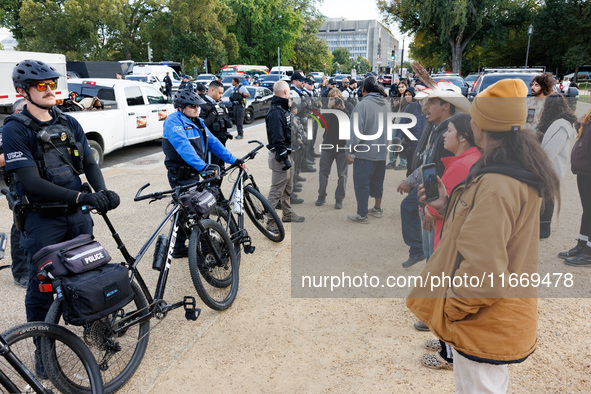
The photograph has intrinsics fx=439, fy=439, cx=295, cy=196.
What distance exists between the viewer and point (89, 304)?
8.27 ft

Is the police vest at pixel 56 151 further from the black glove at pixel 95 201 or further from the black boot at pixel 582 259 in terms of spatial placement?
the black boot at pixel 582 259

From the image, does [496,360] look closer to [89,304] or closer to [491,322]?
[491,322]

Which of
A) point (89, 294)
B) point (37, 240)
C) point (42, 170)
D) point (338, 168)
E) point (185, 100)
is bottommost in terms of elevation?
point (89, 294)

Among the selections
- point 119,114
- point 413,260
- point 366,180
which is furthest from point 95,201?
point 119,114

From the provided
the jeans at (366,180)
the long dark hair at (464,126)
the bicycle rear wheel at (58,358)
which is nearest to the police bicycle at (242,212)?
the jeans at (366,180)

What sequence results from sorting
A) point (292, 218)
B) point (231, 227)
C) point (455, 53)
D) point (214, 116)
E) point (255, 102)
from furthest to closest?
point (455, 53) → point (255, 102) → point (214, 116) → point (292, 218) → point (231, 227)

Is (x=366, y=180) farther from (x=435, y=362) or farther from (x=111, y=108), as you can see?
(x=111, y=108)

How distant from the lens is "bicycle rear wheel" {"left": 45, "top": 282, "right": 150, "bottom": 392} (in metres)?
2.79

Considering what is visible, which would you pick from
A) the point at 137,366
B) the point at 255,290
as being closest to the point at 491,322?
the point at 137,366

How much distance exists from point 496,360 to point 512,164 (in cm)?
91

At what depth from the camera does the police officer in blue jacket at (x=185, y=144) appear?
179 inches

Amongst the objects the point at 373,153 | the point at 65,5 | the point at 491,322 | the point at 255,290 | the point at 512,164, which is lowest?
the point at 255,290

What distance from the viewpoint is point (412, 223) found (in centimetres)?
426

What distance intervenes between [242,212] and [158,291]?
5.62 feet
